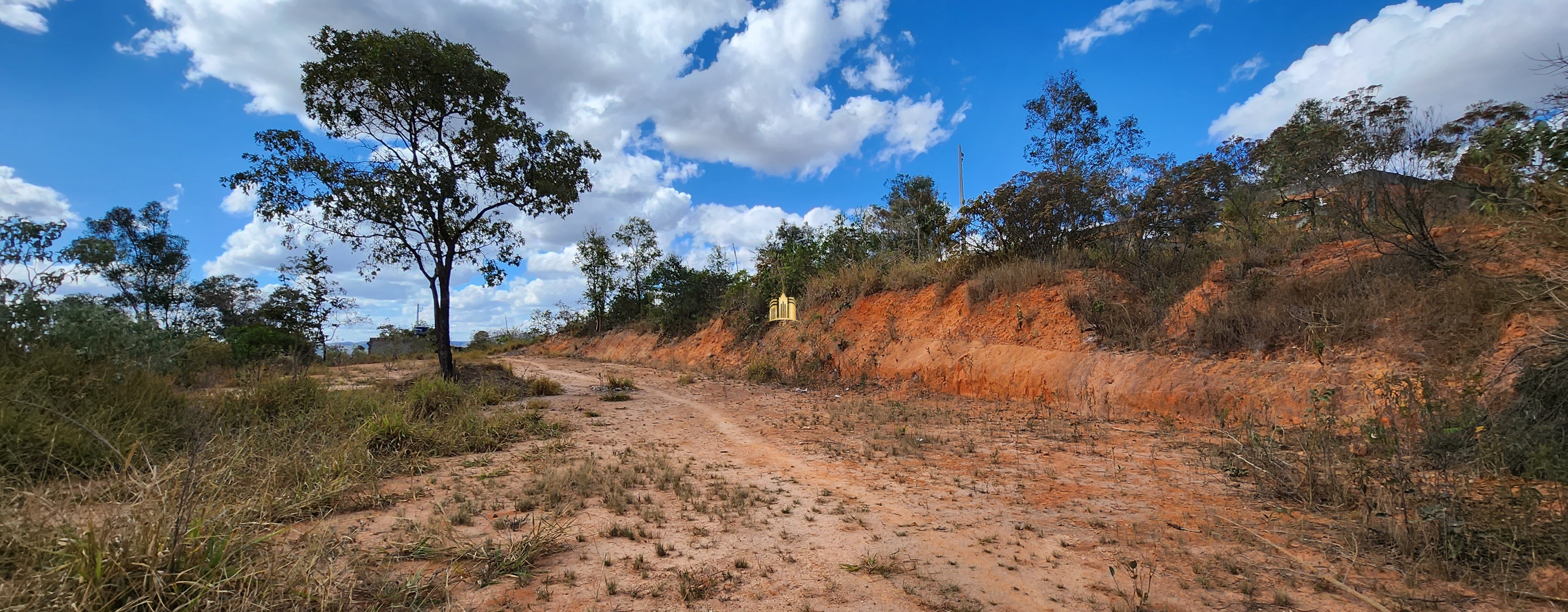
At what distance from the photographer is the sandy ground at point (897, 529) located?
2924mm

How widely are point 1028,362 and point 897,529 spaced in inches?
279

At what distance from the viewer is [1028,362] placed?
1008 cm

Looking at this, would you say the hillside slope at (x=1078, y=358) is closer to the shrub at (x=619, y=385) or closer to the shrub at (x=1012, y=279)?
the shrub at (x=1012, y=279)

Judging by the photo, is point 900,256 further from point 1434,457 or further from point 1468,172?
point 1434,457

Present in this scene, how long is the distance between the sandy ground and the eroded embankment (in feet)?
3.17

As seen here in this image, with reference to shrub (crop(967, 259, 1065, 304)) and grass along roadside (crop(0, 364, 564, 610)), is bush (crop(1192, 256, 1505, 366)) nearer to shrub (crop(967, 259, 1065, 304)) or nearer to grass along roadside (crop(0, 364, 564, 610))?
shrub (crop(967, 259, 1065, 304))

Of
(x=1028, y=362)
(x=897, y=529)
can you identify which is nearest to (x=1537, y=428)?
(x=897, y=529)

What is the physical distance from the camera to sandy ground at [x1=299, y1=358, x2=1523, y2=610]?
2924 mm

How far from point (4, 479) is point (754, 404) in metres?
8.80

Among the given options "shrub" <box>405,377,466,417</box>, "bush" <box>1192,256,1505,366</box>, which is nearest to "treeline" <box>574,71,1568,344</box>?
"bush" <box>1192,256,1505,366</box>

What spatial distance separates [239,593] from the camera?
250cm

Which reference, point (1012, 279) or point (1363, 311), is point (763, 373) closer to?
point (1012, 279)

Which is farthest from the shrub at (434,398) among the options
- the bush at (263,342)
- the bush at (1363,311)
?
the bush at (263,342)

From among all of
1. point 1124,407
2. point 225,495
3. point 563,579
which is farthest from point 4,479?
point 1124,407
